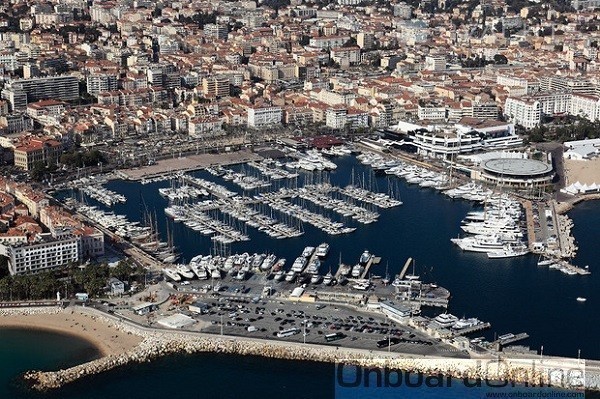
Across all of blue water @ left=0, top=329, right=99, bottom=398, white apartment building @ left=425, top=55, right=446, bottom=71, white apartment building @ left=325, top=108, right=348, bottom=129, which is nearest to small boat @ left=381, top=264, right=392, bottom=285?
blue water @ left=0, top=329, right=99, bottom=398

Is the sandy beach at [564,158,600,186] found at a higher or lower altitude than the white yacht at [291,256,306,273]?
higher

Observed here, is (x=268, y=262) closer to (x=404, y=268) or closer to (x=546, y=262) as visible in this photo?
(x=404, y=268)

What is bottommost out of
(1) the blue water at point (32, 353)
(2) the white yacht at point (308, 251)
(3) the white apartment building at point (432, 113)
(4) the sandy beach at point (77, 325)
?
(1) the blue water at point (32, 353)

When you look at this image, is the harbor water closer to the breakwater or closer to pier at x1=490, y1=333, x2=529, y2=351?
pier at x1=490, y1=333, x2=529, y2=351

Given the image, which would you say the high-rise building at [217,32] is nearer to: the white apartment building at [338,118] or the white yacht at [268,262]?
the white apartment building at [338,118]

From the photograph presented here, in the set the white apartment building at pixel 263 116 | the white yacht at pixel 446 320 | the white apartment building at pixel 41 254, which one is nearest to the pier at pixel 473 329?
the white yacht at pixel 446 320

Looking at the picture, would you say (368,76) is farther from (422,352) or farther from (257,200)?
(422,352)
